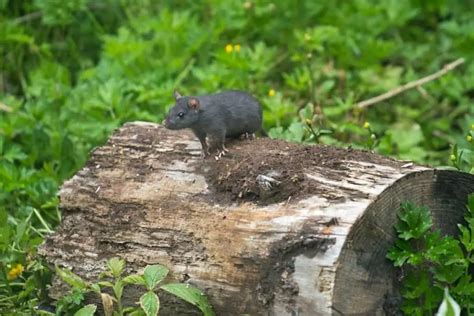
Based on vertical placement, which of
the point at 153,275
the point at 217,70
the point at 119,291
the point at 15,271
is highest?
the point at 217,70

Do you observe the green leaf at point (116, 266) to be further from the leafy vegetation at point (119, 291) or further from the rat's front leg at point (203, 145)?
the rat's front leg at point (203, 145)

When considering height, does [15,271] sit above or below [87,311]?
below

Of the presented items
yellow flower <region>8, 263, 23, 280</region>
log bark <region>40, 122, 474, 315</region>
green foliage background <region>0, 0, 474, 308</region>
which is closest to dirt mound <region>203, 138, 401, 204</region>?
log bark <region>40, 122, 474, 315</region>

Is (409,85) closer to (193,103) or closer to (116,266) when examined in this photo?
(193,103)

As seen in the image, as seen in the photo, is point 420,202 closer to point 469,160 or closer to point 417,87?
point 469,160

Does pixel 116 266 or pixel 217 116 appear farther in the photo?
pixel 217 116

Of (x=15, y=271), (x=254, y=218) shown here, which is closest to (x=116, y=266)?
(x=254, y=218)

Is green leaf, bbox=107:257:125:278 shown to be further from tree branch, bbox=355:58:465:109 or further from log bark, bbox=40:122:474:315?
tree branch, bbox=355:58:465:109

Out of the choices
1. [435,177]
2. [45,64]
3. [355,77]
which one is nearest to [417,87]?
[355,77]

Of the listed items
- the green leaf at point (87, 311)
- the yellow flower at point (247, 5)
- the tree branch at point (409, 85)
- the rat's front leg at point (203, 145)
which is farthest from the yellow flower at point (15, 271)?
the yellow flower at point (247, 5)
